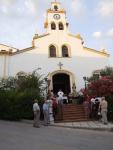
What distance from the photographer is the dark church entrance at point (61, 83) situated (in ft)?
102

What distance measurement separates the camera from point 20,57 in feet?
98.3

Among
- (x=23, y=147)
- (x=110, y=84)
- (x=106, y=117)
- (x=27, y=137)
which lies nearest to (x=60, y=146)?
(x=23, y=147)

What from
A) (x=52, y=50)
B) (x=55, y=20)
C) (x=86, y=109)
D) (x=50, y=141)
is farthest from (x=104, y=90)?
(x=55, y=20)

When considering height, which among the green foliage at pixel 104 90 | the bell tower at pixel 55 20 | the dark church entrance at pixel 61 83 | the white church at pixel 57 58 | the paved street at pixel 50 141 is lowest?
the paved street at pixel 50 141

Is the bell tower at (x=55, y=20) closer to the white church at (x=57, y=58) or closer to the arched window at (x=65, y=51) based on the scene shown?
the white church at (x=57, y=58)

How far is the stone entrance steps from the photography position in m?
21.6

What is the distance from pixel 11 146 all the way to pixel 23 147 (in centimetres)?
49

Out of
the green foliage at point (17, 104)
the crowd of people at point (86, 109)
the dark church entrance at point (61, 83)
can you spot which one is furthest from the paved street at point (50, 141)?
the dark church entrance at point (61, 83)

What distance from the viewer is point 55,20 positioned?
33.0 metres

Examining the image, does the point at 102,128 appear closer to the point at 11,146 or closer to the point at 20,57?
the point at 11,146

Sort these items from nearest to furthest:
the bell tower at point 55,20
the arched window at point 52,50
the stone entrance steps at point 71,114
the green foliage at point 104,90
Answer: the green foliage at point 104,90
the stone entrance steps at point 71,114
the arched window at point 52,50
the bell tower at point 55,20

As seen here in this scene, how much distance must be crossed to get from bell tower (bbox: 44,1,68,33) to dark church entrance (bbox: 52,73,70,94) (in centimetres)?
496

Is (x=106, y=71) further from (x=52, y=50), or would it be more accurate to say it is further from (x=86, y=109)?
(x=86, y=109)

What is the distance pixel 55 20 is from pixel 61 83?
7.07m
